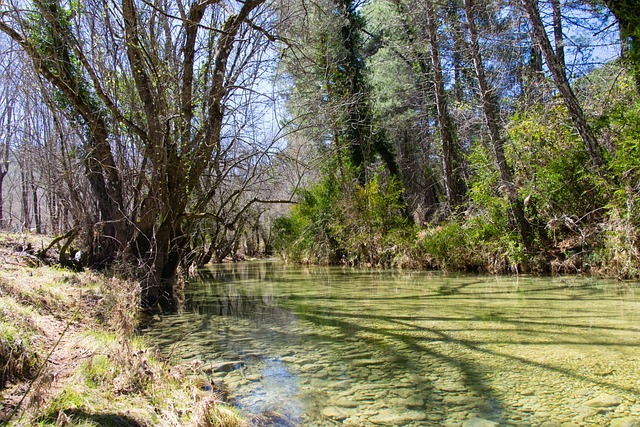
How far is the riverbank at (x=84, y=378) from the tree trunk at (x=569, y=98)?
27.7 ft

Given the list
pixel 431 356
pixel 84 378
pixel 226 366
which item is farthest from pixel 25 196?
pixel 431 356

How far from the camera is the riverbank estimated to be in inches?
90.7

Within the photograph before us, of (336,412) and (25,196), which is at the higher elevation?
(25,196)

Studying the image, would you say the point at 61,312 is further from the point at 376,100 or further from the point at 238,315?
the point at 376,100

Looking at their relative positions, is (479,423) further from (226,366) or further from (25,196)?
(25,196)

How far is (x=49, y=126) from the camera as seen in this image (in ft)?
24.0

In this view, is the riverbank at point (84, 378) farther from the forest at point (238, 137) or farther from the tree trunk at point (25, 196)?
the tree trunk at point (25, 196)

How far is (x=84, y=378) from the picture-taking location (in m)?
2.73

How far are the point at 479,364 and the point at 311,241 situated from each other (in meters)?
16.0

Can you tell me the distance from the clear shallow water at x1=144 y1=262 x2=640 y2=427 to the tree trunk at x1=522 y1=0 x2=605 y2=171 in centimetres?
265

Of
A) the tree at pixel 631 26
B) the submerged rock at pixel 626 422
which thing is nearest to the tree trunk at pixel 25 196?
the submerged rock at pixel 626 422

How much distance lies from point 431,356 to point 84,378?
2.69 meters

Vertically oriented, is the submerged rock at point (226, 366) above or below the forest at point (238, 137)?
below

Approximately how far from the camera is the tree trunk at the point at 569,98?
8828 millimetres
